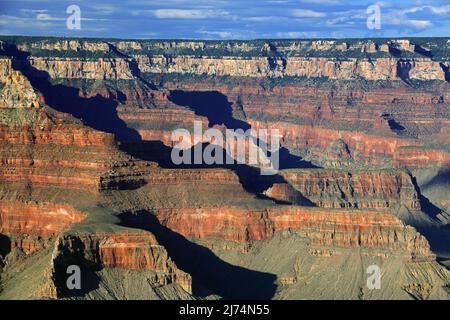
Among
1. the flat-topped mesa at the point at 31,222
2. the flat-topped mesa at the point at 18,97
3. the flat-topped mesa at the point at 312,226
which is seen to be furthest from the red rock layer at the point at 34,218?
the flat-topped mesa at the point at 18,97

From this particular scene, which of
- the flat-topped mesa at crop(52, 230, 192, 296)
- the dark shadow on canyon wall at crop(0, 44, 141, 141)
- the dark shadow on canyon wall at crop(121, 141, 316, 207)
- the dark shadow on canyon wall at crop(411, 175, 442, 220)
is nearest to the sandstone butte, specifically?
the flat-topped mesa at crop(52, 230, 192, 296)

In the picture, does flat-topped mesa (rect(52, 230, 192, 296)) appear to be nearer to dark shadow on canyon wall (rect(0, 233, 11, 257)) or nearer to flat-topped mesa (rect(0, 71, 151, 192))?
dark shadow on canyon wall (rect(0, 233, 11, 257))

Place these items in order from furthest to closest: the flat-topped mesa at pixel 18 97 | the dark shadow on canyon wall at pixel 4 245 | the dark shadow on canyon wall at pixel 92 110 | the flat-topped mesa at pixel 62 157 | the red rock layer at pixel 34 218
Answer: the dark shadow on canyon wall at pixel 92 110 < the flat-topped mesa at pixel 18 97 < the flat-topped mesa at pixel 62 157 < the red rock layer at pixel 34 218 < the dark shadow on canyon wall at pixel 4 245

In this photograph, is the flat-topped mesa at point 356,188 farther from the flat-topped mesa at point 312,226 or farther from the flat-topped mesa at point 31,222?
the flat-topped mesa at point 31,222

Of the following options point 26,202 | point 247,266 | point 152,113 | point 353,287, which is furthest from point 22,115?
point 152,113

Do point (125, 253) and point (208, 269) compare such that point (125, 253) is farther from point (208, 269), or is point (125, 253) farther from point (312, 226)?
point (312, 226)

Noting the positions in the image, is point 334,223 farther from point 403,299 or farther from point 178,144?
point 178,144

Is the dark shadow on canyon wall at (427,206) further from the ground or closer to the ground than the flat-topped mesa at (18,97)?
closer to the ground

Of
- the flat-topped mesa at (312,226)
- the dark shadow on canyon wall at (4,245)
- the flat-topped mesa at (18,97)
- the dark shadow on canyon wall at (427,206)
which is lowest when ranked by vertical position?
the dark shadow on canyon wall at (427,206)
